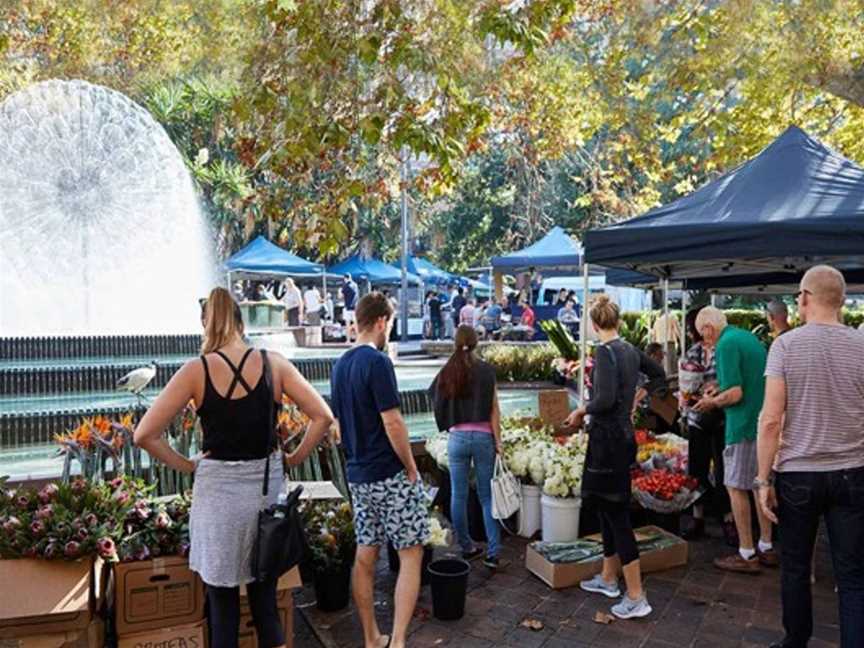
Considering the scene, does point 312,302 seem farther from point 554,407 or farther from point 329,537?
point 329,537

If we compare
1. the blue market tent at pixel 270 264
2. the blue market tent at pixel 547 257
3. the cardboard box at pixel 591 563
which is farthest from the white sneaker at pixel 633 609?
the blue market tent at pixel 270 264

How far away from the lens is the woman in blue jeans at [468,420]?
482cm

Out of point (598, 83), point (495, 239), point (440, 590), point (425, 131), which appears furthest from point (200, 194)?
point (440, 590)

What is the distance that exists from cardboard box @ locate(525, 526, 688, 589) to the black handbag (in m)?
2.19

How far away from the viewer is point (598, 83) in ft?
42.9

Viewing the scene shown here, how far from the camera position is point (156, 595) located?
11.1 feet

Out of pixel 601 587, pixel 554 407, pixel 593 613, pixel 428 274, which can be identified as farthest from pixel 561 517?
pixel 428 274

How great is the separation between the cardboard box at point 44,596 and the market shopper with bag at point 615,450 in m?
2.65

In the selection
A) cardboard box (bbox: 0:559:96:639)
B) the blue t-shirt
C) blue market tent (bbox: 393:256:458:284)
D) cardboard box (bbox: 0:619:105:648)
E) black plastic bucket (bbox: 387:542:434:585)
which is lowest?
black plastic bucket (bbox: 387:542:434:585)

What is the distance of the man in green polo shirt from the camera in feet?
15.9

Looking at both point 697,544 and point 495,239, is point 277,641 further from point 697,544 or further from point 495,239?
point 495,239

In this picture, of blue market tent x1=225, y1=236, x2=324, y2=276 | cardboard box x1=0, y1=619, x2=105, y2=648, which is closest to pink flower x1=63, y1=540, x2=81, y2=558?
cardboard box x1=0, y1=619, x2=105, y2=648

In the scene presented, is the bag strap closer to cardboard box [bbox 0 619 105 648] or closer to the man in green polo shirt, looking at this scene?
cardboard box [bbox 0 619 105 648]

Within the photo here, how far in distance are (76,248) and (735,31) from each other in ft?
39.4
